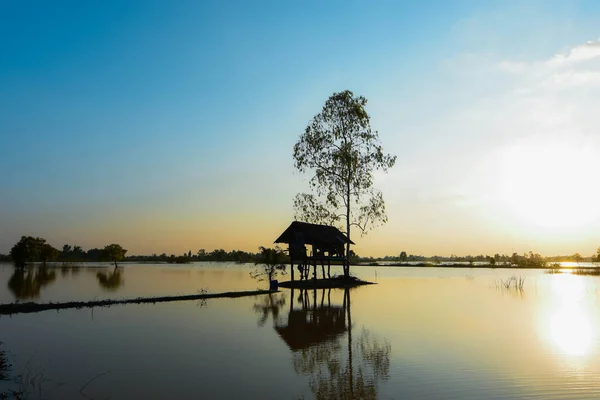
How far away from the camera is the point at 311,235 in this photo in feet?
134

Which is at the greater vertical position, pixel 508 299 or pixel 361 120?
pixel 361 120

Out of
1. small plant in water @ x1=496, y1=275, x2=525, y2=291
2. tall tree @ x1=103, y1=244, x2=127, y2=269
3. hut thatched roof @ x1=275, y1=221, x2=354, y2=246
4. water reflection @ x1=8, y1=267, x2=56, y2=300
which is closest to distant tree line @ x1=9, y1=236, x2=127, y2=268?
tall tree @ x1=103, y1=244, x2=127, y2=269

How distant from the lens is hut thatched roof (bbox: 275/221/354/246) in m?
40.7

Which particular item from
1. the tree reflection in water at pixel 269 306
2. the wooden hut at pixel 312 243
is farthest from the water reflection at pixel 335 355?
the wooden hut at pixel 312 243

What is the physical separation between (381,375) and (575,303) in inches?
964

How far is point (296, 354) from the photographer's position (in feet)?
44.2

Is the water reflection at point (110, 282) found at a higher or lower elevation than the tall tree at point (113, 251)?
lower

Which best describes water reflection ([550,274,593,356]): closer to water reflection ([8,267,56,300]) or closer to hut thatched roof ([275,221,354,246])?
hut thatched roof ([275,221,354,246])

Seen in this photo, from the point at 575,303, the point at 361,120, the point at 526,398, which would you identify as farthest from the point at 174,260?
the point at 526,398

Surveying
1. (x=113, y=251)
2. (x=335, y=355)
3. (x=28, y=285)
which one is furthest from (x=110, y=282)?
(x=113, y=251)

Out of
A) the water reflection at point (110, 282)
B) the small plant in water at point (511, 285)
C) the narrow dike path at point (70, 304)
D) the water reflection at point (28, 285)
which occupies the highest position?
the narrow dike path at point (70, 304)

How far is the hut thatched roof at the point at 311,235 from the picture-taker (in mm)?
40719

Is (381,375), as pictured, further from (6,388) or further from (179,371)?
(6,388)

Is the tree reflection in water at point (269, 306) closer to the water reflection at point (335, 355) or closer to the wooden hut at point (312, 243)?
the water reflection at point (335, 355)
